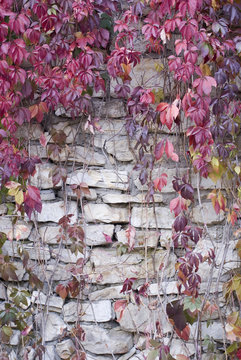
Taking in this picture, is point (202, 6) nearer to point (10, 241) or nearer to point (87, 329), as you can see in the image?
point (10, 241)

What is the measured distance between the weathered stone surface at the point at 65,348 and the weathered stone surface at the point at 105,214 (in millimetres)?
611

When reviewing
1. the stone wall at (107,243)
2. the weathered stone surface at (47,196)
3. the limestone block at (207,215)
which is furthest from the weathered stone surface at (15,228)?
the limestone block at (207,215)

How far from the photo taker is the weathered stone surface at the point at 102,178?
2.37 m

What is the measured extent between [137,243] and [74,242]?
309 mm

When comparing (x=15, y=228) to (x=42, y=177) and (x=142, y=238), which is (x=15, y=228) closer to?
(x=42, y=177)

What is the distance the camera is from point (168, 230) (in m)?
2.38

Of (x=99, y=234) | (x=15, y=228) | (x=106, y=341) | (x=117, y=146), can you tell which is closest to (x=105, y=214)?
(x=99, y=234)

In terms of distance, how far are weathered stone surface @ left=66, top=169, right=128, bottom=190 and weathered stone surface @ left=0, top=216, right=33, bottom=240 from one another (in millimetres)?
319

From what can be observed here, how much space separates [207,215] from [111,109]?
705 mm

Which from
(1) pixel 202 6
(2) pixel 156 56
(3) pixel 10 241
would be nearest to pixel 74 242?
(3) pixel 10 241

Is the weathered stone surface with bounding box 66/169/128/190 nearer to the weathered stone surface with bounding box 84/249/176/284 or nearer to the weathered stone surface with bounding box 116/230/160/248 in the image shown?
the weathered stone surface with bounding box 116/230/160/248

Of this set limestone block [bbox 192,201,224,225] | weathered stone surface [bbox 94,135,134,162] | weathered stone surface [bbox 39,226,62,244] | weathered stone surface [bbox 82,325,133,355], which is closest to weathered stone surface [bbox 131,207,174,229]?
limestone block [bbox 192,201,224,225]

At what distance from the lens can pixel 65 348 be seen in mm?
2377

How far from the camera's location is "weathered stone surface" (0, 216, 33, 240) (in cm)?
238
